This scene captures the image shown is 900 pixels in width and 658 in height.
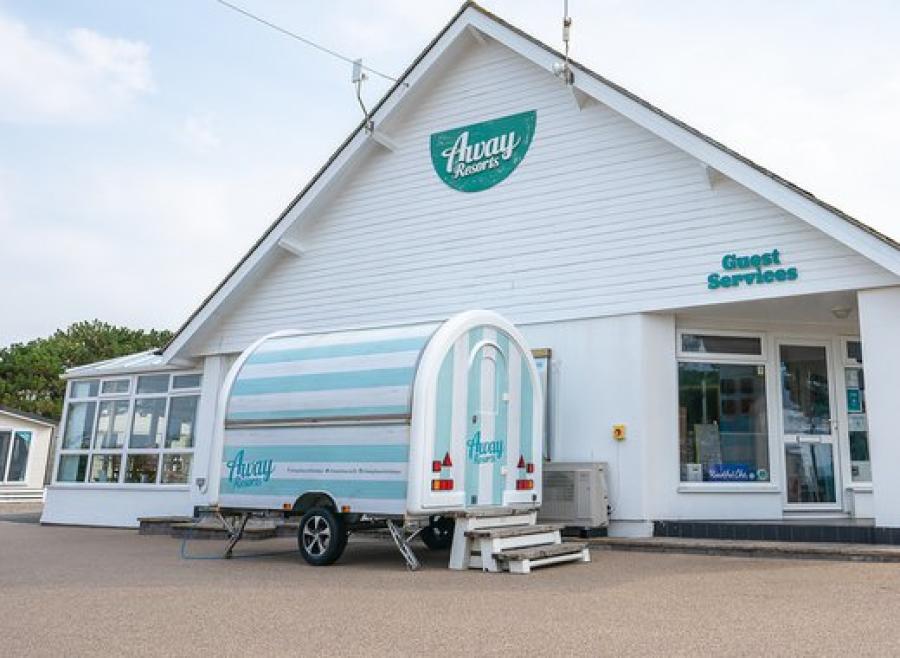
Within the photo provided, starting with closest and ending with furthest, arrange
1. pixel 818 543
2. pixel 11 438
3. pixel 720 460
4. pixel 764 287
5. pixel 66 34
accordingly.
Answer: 1. pixel 66 34
2. pixel 818 543
3. pixel 764 287
4. pixel 720 460
5. pixel 11 438

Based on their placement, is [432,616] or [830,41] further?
[830,41]

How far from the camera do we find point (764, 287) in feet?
31.1

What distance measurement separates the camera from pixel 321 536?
27.2 feet

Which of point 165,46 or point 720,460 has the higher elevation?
point 165,46

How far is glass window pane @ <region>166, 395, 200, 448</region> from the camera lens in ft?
47.5

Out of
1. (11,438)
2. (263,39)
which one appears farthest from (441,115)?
(11,438)

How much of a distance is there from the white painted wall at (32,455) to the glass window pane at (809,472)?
24847 mm

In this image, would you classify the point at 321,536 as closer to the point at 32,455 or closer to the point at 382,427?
the point at 382,427

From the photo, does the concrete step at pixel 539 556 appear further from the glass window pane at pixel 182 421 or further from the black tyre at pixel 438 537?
the glass window pane at pixel 182 421

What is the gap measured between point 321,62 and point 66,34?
5.43 meters

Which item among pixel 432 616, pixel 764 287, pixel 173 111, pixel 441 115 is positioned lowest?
pixel 432 616

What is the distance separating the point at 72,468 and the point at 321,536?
9.39 meters

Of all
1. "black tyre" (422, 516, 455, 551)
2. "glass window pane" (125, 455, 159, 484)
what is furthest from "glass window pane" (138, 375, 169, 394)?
"black tyre" (422, 516, 455, 551)

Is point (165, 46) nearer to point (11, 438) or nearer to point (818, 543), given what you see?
point (818, 543)
